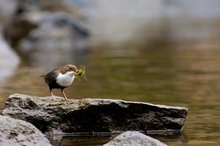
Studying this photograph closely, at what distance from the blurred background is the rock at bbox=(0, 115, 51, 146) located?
102 cm

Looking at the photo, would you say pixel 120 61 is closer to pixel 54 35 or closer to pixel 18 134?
pixel 54 35

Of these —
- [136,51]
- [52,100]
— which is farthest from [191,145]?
[136,51]

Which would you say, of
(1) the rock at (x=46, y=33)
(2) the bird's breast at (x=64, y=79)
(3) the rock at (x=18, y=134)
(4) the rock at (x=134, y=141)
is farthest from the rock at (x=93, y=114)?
(1) the rock at (x=46, y=33)

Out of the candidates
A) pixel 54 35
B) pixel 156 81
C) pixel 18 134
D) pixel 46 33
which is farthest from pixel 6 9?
pixel 18 134

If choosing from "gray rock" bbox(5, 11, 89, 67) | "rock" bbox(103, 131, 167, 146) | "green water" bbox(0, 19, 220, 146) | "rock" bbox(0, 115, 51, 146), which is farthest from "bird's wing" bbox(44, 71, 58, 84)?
"gray rock" bbox(5, 11, 89, 67)

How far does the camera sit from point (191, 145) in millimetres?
11266

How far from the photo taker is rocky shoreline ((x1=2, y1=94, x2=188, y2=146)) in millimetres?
12039

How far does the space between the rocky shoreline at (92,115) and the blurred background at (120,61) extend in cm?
36

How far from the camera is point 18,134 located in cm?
1049

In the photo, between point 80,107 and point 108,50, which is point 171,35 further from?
point 80,107

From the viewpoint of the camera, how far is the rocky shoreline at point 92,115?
39.5 ft

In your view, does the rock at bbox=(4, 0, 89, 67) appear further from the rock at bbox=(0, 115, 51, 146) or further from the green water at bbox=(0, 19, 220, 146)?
the rock at bbox=(0, 115, 51, 146)

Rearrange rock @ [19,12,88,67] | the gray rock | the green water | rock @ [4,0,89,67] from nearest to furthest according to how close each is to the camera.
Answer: the green water < rock @ [19,12,88,67] < rock @ [4,0,89,67] < the gray rock

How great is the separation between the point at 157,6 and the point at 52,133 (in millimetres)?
73258
